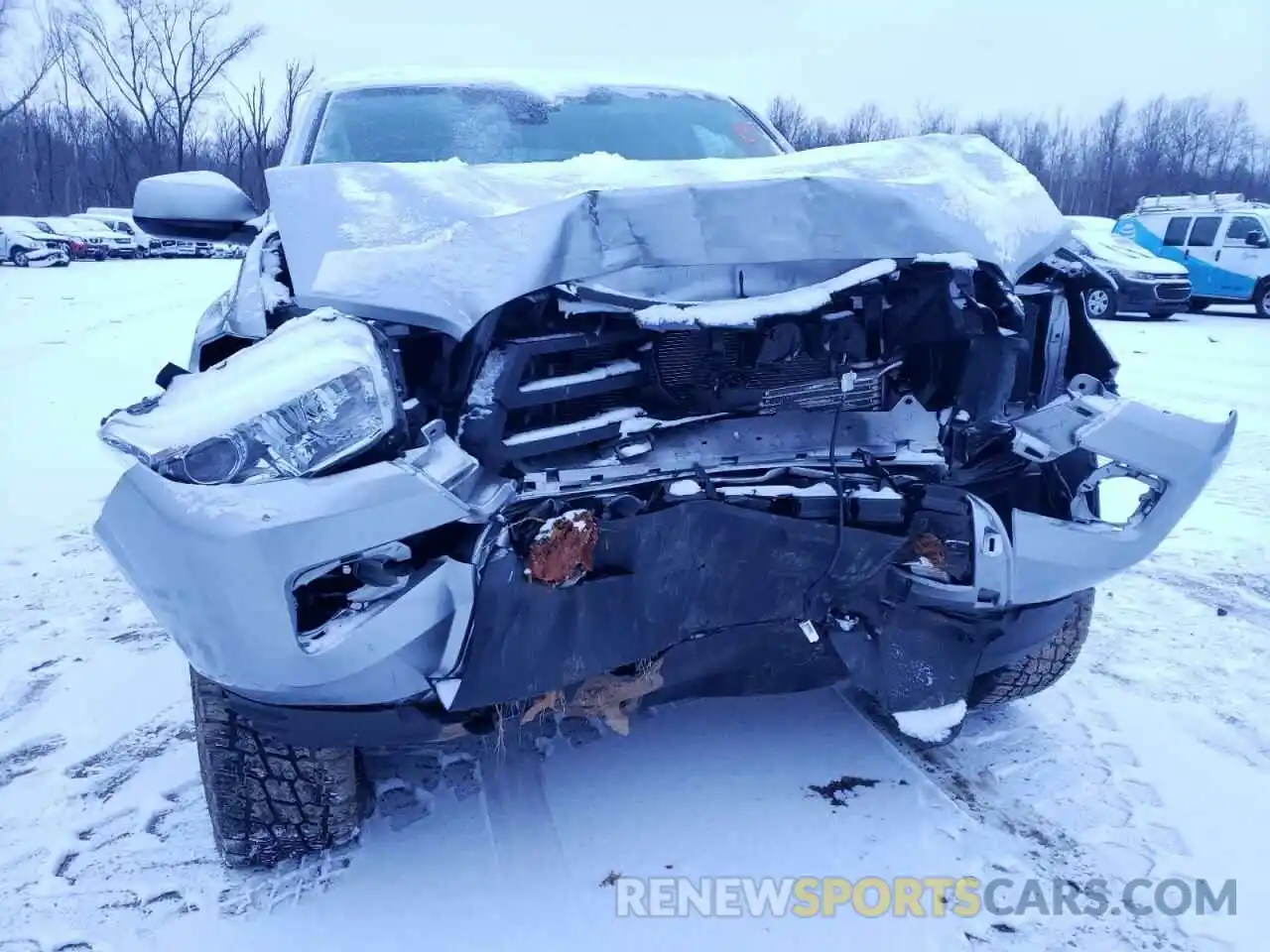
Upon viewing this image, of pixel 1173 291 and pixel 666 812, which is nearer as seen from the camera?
pixel 666 812

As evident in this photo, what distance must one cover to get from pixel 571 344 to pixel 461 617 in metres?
0.61

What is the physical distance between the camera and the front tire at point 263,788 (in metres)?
2.08

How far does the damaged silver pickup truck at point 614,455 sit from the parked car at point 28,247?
88.0 ft

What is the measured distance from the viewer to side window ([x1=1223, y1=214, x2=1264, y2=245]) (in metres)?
15.7

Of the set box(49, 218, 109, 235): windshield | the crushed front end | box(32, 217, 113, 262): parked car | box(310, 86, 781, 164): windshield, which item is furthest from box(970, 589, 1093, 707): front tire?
box(49, 218, 109, 235): windshield

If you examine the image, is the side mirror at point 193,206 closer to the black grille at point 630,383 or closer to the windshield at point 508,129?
the windshield at point 508,129

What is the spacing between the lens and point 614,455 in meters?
2.08

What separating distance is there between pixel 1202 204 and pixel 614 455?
19015 millimetres

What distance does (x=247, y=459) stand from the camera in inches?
65.9

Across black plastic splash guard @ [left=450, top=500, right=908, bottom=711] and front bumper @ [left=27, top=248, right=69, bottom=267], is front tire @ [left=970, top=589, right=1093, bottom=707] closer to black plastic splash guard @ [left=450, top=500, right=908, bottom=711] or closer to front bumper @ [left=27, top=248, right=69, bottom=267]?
black plastic splash guard @ [left=450, top=500, right=908, bottom=711]

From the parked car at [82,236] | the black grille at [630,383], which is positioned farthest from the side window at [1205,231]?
the parked car at [82,236]

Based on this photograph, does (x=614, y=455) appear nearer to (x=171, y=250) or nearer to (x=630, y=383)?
(x=630, y=383)

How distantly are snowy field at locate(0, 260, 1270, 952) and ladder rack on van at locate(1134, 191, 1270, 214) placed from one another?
15909 millimetres

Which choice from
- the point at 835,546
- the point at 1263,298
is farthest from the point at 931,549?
the point at 1263,298
